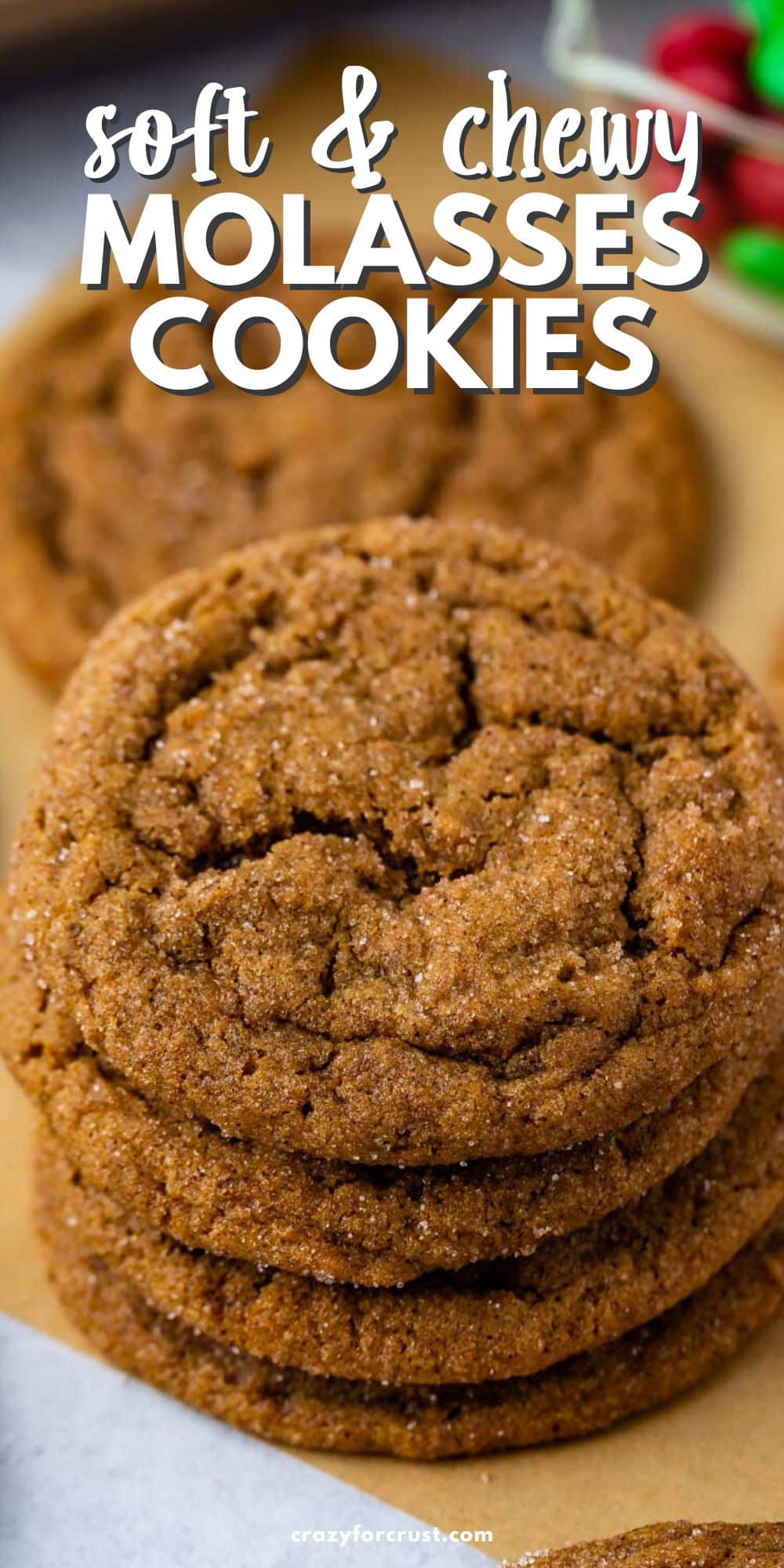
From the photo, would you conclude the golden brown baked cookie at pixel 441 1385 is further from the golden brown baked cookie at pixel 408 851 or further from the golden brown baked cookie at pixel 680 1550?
the golden brown baked cookie at pixel 408 851

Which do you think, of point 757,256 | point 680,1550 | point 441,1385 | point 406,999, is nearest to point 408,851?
point 406,999

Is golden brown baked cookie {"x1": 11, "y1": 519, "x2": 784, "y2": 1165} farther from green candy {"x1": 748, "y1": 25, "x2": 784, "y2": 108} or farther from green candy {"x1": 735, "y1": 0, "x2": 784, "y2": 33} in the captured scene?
green candy {"x1": 735, "y1": 0, "x2": 784, "y2": 33}

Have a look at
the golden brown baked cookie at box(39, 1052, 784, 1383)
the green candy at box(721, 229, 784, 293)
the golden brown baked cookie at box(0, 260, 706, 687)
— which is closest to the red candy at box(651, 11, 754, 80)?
the green candy at box(721, 229, 784, 293)

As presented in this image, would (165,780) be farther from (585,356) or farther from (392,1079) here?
(585,356)

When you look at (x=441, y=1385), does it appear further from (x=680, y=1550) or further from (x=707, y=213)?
(x=707, y=213)

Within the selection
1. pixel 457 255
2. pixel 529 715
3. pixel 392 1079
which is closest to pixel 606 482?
pixel 457 255

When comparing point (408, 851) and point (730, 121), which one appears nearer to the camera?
point (408, 851)
